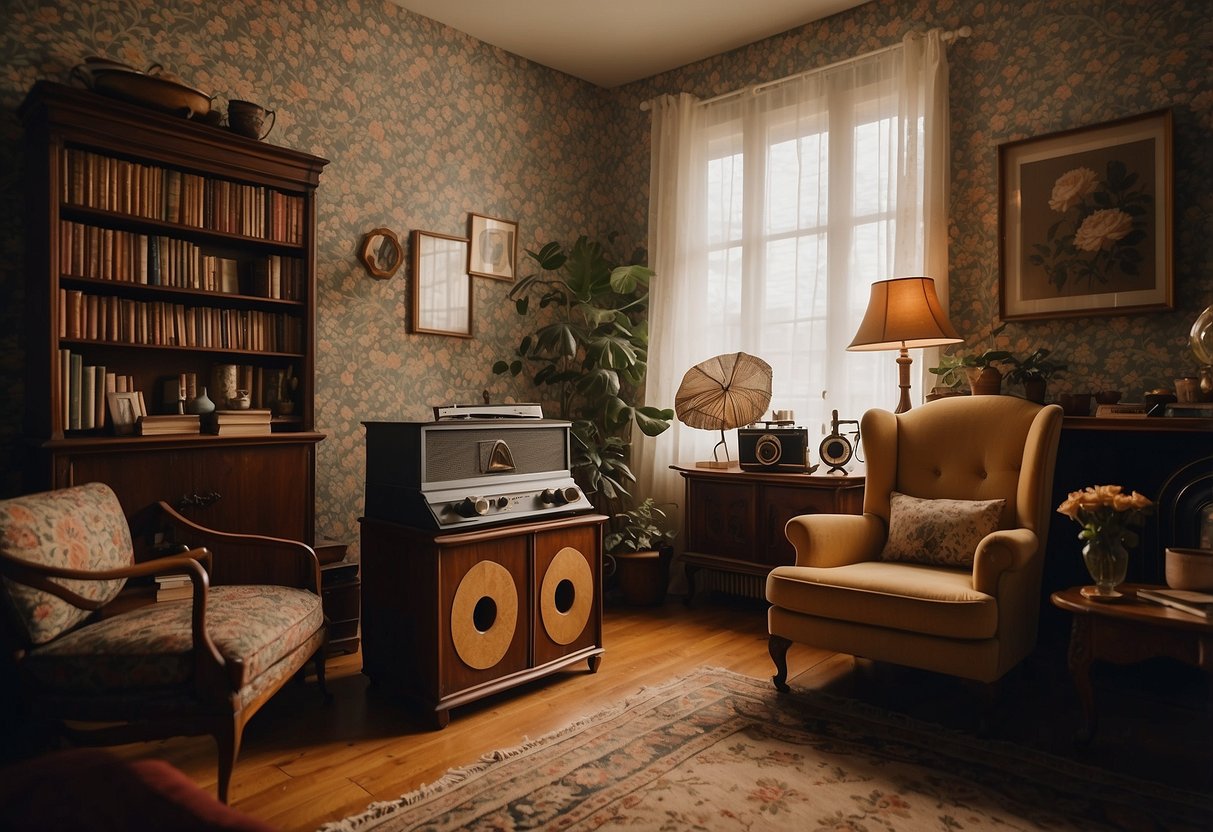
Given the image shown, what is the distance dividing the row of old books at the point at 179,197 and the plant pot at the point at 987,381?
2793 millimetres

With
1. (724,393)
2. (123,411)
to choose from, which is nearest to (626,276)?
(724,393)

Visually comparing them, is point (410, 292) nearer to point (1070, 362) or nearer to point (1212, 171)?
point (1070, 362)

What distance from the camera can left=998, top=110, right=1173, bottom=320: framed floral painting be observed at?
2.97m

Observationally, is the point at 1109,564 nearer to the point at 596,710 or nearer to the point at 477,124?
the point at 596,710

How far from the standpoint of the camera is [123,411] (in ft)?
8.82

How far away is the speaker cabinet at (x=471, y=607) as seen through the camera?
2.44 meters

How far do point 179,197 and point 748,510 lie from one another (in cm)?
267

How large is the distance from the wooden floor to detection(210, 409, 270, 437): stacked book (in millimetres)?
942

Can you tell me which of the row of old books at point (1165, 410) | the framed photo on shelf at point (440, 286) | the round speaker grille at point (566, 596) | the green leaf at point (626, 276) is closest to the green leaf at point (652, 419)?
the green leaf at point (626, 276)

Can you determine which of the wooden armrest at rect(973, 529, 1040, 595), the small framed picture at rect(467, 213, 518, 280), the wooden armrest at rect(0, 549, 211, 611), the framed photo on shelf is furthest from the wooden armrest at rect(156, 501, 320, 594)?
the wooden armrest at rect(973, 529, 1040, 595)

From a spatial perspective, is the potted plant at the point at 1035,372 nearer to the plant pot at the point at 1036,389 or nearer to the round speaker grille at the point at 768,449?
the plant pot at the point at 1036,389

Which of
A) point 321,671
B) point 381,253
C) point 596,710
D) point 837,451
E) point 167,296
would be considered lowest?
point 596,710

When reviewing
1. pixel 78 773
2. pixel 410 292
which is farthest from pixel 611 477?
pixel 78 773

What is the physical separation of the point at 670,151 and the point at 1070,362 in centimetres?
236
